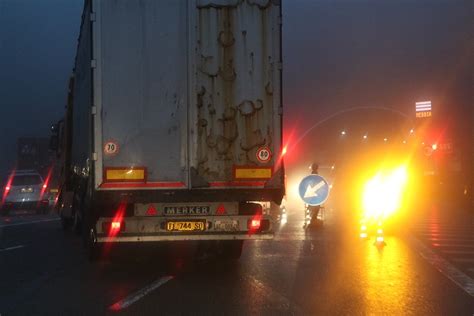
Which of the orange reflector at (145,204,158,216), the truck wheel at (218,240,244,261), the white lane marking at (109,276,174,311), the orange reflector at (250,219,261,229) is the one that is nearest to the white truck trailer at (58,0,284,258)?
the orange reflector at (145,204,158,216)

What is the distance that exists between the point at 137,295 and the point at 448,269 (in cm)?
506

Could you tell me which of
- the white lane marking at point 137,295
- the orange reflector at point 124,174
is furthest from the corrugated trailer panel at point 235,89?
the white lane marking at point 137,295

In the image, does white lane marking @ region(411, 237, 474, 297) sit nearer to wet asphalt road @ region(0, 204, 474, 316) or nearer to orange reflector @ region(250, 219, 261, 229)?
wet asphalt road @ region(0, 204, 474, 316)

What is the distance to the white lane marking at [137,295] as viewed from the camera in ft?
23.5

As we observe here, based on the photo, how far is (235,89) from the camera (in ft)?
28.5

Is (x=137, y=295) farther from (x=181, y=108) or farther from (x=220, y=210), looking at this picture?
(x=181, y=108)

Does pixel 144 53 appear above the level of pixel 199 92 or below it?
above

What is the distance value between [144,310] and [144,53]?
3559 millimetres

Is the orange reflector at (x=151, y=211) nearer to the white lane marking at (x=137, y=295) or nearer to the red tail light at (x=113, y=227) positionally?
the red tail light at (x=113, y=227)

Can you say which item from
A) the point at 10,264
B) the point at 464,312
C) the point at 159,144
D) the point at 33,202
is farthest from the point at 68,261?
the point at 33,202

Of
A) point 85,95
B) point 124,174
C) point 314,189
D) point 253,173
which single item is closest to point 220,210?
point 253,173

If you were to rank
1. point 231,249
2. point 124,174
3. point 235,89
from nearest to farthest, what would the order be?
point 124,174 → point 235,89 → point 231,249

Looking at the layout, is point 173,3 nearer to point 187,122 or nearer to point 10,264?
point 187,122

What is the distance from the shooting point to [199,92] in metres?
8.62
